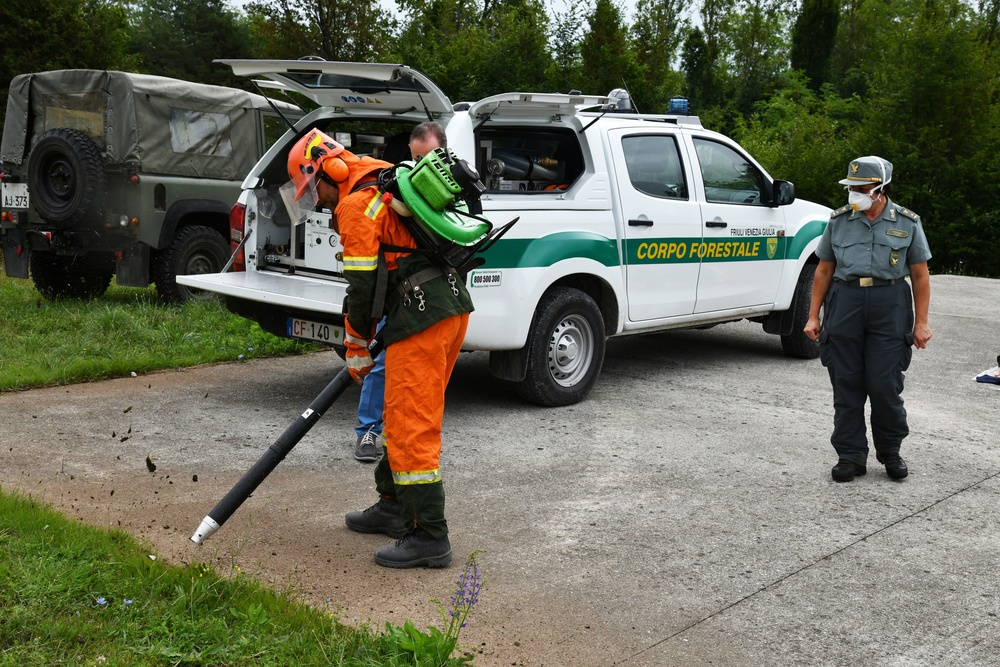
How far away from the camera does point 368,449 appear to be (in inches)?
226

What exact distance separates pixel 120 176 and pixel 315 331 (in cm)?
453

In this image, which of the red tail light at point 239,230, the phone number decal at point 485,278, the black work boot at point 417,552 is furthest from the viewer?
the red tail light at point 239,230

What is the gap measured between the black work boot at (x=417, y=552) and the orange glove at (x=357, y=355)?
0.70 meters

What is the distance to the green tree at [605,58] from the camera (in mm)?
19016

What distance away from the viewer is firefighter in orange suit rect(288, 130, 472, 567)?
413 centimetres

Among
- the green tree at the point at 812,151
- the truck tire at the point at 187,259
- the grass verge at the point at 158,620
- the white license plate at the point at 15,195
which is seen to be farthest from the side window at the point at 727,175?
the green tree at the point at 812,151

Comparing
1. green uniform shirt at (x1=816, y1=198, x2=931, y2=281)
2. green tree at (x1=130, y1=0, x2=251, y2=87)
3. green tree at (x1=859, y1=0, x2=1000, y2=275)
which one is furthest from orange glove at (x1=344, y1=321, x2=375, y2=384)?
green tree at (x1=130, y1=0, x2=251, y2=87)

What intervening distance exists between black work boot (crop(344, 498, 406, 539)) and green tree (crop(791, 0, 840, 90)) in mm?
36938

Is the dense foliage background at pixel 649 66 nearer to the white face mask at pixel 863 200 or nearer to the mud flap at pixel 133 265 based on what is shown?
the mud flap at pixel 133 265

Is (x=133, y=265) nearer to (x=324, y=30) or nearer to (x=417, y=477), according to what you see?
(x=417, y=477)

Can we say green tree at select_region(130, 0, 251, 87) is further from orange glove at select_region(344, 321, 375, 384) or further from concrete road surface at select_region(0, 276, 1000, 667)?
orange glove at select_region(344, 321, 375, 384)

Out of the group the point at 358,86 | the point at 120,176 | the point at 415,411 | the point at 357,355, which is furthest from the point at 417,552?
the point at 120,176

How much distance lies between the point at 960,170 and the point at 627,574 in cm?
1790

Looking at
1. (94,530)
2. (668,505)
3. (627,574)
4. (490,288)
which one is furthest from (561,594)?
Result: (490,288)
